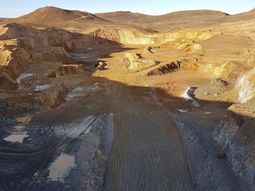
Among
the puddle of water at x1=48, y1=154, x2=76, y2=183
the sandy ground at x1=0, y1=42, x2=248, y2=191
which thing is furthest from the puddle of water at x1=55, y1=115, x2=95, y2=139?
the puddle of water at x1=48, y1=154, x2=76, y2=183

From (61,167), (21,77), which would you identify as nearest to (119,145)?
(61,167)

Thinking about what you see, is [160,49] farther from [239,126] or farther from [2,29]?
[239,126]

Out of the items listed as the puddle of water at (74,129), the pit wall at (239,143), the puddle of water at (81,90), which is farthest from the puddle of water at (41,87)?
the pit wall at (239,143)

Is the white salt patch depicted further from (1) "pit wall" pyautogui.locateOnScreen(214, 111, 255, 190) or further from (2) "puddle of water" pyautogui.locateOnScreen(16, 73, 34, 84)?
(2) "puddle of water" pyautogui.locateOnScreen(16, 73, 34, 84)

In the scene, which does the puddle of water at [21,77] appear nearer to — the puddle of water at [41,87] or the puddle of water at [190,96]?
the puddle of water at [41,87]

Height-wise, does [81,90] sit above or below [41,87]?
below

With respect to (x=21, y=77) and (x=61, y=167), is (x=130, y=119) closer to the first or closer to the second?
(x=61, y=167)
